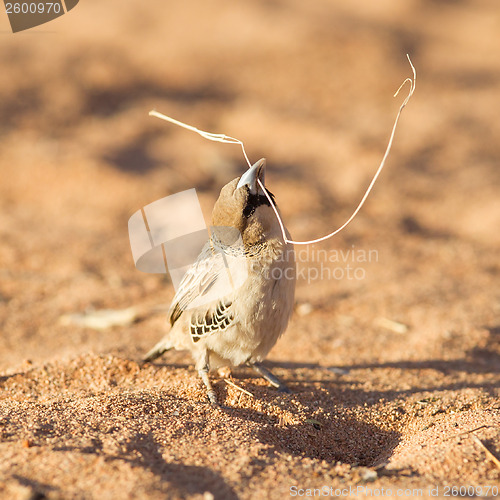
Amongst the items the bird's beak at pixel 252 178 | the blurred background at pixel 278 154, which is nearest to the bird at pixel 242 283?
the bird's beak at pixel 252 178

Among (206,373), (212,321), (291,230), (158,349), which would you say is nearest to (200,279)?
(212,321)

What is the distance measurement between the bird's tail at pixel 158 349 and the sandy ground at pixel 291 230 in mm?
144

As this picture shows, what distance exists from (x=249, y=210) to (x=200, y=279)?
661mm

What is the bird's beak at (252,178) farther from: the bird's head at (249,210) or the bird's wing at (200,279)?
the bird's wing at (200,279)

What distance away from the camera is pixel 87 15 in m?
13.9

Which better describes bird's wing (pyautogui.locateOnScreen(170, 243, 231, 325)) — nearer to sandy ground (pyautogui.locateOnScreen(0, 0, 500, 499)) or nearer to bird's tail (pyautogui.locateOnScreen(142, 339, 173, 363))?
bird's tail (pyautogui.locateOnScreen(142, 339, 173, 363))

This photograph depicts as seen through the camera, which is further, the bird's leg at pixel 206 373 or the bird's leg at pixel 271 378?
the bird's leg at pixel 271 378

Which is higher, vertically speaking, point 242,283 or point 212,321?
point 242,283

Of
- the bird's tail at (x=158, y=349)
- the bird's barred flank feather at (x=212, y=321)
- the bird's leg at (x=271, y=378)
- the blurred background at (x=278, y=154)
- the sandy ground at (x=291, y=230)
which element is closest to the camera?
the sandy ground at (x=291, y=230)

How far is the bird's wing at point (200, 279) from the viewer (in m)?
3.61

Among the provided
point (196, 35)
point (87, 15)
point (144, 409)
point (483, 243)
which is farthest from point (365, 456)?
point (87, 15)

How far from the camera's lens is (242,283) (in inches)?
136

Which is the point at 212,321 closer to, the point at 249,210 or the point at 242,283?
the point at 242,283

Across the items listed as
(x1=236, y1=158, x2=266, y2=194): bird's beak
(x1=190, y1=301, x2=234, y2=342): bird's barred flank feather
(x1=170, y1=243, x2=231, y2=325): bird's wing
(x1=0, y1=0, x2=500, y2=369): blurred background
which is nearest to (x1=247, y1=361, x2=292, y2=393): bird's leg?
(x1=190, y1=301, x2=234, y2=342): bird's barred flank feather
